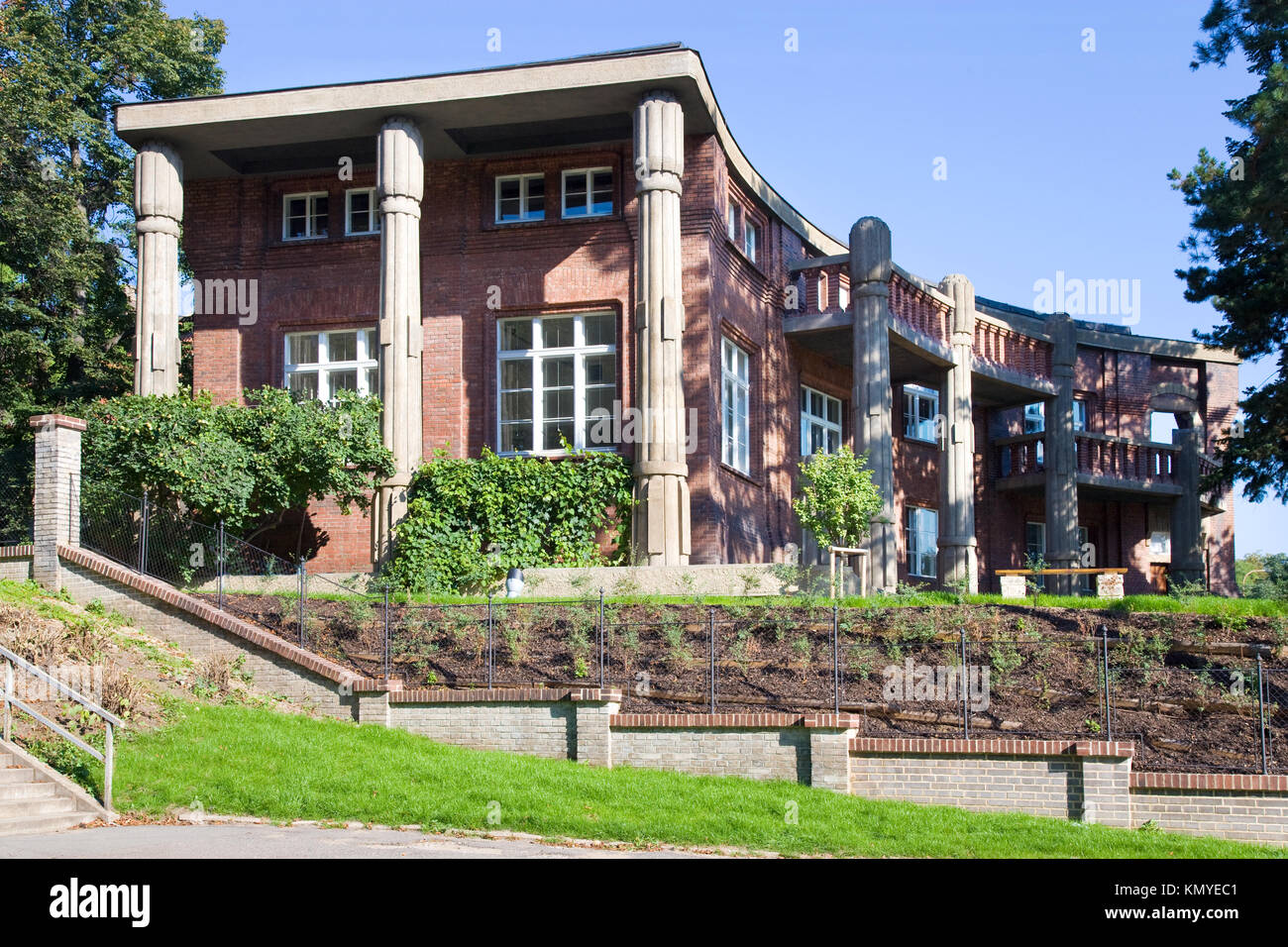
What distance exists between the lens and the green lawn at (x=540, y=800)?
1289 cm

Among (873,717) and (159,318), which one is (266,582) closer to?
(159,318)

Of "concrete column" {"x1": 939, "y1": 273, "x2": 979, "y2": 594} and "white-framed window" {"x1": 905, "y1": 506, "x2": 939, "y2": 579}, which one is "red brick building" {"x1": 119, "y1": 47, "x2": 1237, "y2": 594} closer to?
"concrete column" {"x1": 939, "y1": 273, "x2": 979, "y2": 594}

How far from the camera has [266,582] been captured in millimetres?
21375

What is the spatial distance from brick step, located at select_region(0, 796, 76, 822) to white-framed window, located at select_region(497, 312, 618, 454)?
12320mm

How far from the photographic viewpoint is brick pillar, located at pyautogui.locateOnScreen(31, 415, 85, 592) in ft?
67.5

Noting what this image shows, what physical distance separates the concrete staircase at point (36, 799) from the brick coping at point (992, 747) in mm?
7762

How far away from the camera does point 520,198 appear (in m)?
26.4

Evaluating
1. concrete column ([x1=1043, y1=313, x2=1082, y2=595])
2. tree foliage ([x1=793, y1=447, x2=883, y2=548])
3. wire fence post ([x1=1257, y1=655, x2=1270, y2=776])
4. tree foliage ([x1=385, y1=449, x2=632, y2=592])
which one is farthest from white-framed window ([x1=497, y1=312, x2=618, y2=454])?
wire fence post ([x1=1257, y1=655, x2=1270, y2=776])

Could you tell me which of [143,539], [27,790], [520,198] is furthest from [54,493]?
[520,198]

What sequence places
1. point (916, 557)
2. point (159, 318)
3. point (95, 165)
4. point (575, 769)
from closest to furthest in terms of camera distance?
point (575, 769) < point (159, 318) < point (916, 557) < point (95, 165)

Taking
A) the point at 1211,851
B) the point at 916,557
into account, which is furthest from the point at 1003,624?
the point at 916,557

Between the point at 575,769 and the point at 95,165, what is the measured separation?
86.4ft

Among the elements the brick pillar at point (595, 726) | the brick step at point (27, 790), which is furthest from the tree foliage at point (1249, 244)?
the brick step at point (27, 790)

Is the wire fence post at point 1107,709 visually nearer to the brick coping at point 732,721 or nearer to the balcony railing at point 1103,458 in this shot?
the brick coping at point 732,721
